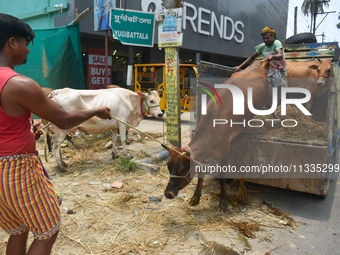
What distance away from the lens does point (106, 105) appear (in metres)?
5.89

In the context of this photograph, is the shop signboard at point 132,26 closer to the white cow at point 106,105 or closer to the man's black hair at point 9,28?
the white cow at point 106,105

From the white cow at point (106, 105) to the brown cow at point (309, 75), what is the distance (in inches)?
122

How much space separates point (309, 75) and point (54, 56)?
6052 mm

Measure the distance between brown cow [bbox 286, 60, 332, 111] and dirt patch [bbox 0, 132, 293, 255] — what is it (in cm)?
265

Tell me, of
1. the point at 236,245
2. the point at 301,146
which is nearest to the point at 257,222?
the point at 236,245

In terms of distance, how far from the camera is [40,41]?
6.86 metres

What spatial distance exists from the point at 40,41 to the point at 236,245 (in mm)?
6451

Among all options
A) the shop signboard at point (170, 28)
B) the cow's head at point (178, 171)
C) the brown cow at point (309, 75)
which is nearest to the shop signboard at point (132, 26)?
the shop signboard at point (170, 28)

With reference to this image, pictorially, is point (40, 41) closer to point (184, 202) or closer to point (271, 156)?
point (184, 202)

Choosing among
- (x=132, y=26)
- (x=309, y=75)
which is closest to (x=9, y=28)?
(x=132, y=26)

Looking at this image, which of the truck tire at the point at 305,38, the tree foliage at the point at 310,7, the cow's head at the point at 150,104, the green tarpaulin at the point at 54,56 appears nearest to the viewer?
the cow's head at the point at 150,104

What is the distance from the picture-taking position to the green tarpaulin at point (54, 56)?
22.4 ft

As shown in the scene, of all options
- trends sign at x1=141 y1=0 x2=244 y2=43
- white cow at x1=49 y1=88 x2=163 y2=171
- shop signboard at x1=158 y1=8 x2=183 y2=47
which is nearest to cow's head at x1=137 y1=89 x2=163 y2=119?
white cow at x1=49 y1=88 x2=163 y2=171

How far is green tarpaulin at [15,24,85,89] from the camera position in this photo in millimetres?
6840
